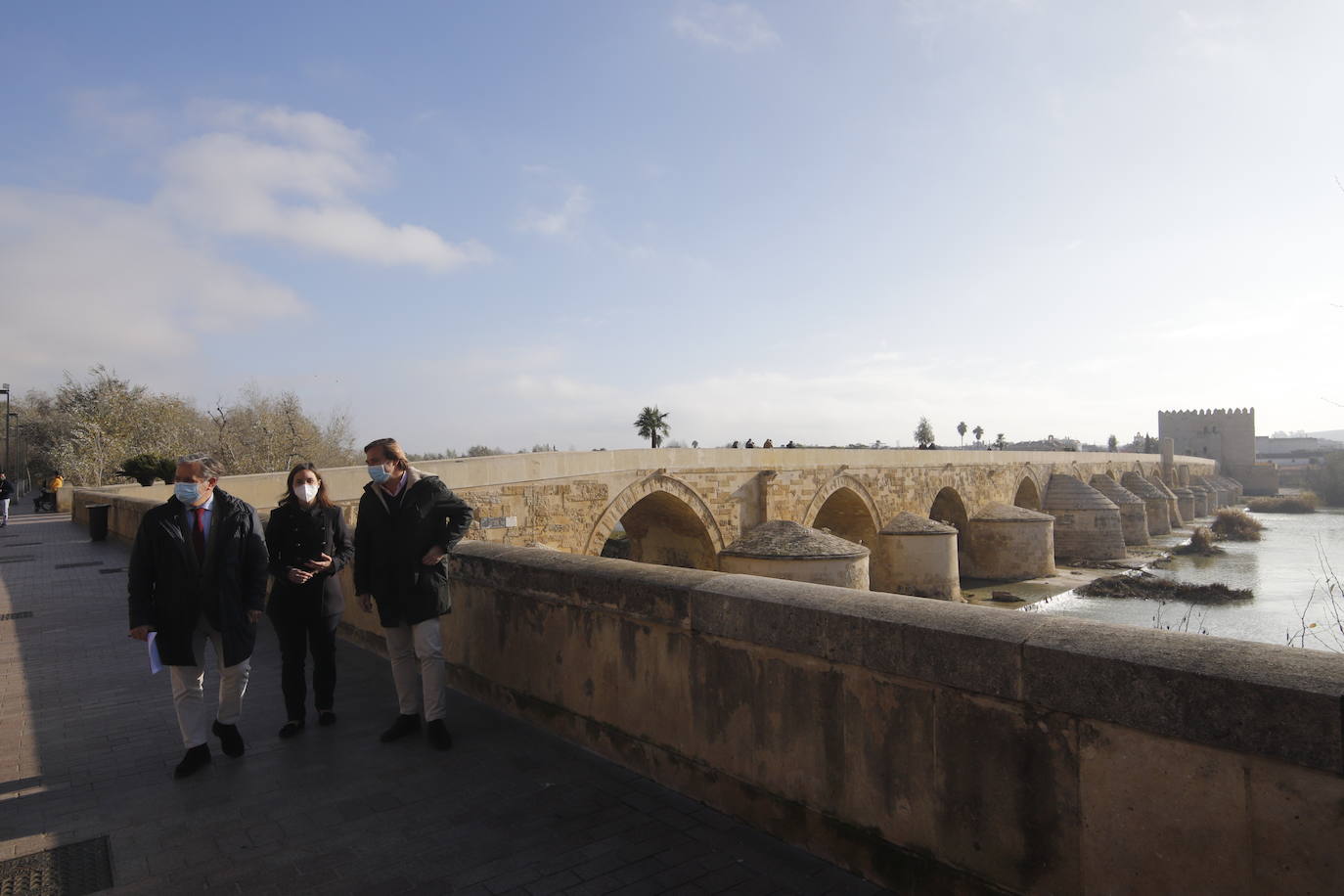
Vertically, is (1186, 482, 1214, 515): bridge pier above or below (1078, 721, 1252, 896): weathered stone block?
below

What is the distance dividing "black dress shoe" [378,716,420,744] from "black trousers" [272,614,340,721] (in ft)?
1.64

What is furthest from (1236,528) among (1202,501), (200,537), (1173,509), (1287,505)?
(200,537)

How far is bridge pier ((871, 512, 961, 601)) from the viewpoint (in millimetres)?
20312

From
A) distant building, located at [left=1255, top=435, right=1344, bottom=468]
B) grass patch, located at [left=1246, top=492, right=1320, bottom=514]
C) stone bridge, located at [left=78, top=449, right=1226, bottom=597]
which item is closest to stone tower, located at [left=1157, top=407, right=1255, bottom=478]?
grass patch, located at [left=1246, top=492, right=1320, bottom=514]

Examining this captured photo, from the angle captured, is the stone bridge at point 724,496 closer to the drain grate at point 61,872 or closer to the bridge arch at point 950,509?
the bridge arch at point 950,509

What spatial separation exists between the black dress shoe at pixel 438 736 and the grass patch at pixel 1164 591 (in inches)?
961

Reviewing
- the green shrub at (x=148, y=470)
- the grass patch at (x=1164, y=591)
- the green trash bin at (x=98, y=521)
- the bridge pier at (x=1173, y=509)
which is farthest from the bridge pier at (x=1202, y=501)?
the green trash bin at (x=98, y=521)

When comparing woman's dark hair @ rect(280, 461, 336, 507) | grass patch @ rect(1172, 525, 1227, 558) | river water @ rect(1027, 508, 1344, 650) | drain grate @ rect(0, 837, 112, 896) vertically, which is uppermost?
woman's dark hair @ rect(280, 461, 336, 507)

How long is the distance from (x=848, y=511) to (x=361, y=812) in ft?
66.7

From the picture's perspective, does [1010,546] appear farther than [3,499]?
Yes

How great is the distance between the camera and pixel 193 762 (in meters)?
3.23

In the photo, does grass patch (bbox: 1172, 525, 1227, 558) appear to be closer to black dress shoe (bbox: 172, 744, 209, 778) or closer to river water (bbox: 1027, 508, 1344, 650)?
river water (bbox: 1027, 508, 1344, 650)

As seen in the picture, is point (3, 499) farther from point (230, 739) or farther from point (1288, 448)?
point (1288, 448)

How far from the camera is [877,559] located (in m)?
21.7
